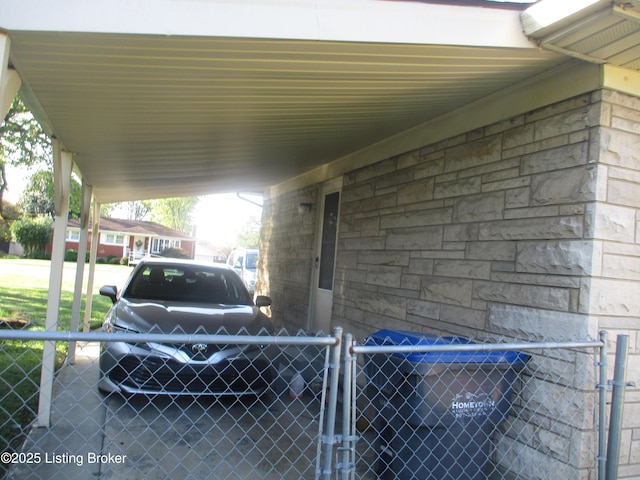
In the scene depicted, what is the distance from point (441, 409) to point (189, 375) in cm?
241

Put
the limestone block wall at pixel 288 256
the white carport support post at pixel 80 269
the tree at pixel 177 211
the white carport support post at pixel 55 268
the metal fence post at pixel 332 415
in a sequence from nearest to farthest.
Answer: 1. the metal fence post at pixel 332 415
2. the white carport support post at pixel 55 268
3. the white carport support post at pixel 80 269
4. the limestone block wall at pixel 288 256
5. the tree at pixel 177 211

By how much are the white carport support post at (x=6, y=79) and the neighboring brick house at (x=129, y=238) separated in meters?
38.1

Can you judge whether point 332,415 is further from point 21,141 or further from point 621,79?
point 21,141

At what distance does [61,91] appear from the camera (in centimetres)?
309

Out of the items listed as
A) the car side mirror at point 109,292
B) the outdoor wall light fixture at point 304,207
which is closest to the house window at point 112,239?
the outdoor wall light fixture at point 304,207

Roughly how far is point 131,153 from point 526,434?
4567mm

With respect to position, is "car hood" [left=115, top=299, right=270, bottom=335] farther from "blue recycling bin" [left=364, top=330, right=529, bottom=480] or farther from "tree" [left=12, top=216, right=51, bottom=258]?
"tree" [left=12, top=216, right=51, bottom=258]

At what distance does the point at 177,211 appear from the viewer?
49906 mm

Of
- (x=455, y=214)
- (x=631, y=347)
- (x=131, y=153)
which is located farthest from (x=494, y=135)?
(x=131, y=153)

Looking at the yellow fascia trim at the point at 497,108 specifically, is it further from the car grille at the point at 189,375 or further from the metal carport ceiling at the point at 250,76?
the car grille at the point at 189,375

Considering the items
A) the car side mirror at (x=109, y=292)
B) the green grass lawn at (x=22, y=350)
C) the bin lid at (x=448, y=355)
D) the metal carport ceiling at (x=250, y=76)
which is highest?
the metal carport ceiling at (x=250, y=76)

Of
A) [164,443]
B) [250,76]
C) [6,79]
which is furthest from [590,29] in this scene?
[164,443]

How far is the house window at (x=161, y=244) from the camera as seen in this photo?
4380 cm

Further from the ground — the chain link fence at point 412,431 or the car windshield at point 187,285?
the car windshield at point 187,285
